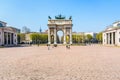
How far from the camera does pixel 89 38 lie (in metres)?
155

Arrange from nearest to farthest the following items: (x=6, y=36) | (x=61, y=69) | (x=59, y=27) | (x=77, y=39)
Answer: (x=61, y=69), (x=6, y=36), (x=59, y=27), (x=77, y=39)

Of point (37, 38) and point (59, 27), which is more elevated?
point (59, 27)

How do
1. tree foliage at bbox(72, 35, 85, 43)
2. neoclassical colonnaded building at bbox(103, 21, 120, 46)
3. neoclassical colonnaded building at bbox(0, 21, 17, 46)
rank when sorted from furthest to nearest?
tree foliage at bbox(72, 35, 85, 43) → neoclassical colonnaded building at bbox(0, 21, 17, 46) → neoclassical colonnaded building at bbox(103, 21, 120, 46)

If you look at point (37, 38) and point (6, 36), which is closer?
point (6, 36)

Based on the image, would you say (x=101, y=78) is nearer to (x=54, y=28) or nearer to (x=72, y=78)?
(x=72, y=78)

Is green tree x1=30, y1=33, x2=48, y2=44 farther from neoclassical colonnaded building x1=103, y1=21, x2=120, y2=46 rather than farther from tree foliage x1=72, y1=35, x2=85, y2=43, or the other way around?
neoclassical colonnaded building x1=103, y1=21, x2=120, y2=46

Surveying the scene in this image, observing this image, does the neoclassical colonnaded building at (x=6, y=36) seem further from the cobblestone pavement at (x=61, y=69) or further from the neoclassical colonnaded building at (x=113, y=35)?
the cobblestone pavement at (x=61, y=69)

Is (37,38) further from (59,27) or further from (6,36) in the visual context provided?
(6,36)

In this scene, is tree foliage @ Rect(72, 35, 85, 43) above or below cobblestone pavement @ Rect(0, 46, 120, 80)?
above

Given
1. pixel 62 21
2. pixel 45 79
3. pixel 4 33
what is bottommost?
pixel 45 79

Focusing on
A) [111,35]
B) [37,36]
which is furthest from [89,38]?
[111,35]


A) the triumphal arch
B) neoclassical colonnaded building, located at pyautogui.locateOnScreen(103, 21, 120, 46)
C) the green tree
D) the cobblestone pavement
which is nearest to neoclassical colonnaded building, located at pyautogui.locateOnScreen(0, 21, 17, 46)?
the green tree

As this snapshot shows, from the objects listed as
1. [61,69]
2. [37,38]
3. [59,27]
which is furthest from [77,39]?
[61,69]

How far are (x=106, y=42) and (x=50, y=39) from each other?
31403 millimetres
